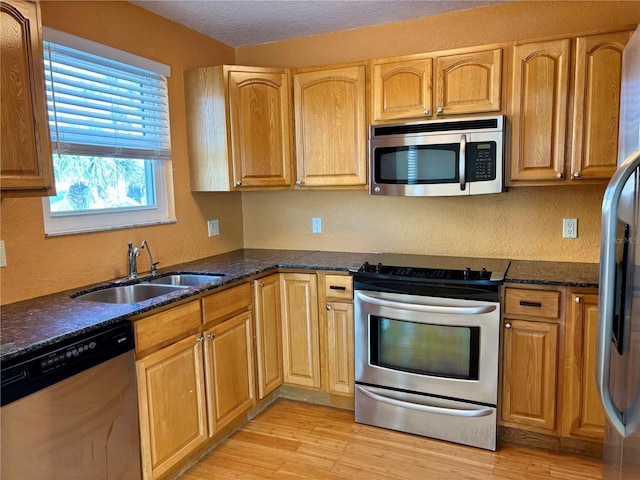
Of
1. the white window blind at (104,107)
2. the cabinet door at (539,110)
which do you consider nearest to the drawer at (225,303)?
the white window blind at (104,107)

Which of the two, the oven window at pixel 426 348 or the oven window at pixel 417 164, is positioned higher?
the oven window at pixel 417 164

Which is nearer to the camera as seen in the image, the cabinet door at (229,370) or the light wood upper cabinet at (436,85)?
the cabinet door at (229,370)

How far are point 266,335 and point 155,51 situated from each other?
1.84 metres

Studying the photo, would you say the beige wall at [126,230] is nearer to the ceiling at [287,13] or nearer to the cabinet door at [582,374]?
the ceiling at [287,13]

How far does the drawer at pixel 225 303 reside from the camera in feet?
7.49

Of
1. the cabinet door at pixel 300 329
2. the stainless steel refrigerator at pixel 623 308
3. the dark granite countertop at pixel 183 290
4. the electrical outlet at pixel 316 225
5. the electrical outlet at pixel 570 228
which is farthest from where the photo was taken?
the electrical outlet at pixel 316 225

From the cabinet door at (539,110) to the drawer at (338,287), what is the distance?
1.11m

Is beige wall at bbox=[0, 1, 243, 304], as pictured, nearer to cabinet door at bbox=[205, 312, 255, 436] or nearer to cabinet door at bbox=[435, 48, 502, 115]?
cabinet door at bbox=[205, 312, 255, 436]

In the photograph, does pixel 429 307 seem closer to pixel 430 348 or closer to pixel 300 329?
pixel 430 348

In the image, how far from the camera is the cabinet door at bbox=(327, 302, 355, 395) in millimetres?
2744

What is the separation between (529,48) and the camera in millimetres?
2398

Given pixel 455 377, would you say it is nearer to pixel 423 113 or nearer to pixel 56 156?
pixel 423 113

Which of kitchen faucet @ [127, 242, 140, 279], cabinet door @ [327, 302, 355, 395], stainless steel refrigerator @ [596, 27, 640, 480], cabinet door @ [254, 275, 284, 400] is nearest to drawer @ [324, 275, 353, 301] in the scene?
cabinet door @ [327, 302, 355, 395]

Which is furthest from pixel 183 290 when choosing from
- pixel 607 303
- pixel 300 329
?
pixel 607 303
